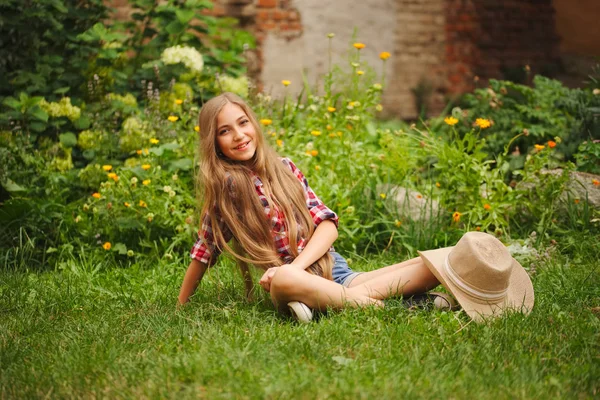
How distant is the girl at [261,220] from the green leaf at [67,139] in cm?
200

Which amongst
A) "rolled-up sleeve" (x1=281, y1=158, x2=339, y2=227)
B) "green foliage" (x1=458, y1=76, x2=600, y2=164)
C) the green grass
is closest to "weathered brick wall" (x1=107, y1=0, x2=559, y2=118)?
"green foliage" (x1=458, y1=76, x2=600, y2=164)

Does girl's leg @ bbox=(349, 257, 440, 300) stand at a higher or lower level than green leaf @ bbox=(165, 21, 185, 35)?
lower

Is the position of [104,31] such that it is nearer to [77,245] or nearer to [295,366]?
[77,245]

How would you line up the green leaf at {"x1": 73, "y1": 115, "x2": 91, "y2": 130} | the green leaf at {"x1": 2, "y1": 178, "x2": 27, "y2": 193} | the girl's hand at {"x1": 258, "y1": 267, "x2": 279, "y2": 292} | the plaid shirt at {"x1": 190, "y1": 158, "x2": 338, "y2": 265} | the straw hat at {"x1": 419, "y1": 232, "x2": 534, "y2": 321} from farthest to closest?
1. the green leaf at {"x1": 73, "y1": 115, "x2": 91, "y2": 130}
2. the green leaf at {"x1": 2, "y1": 178, "x2": 27, "y2": 193}
3. the plaid shirt at {"x1": 190, "y1": 158, "x2": 338, "y2": 265}
4. the girl's hand at {"x1": 258, "y1": 267, "x2": 279, "y2": 292}
5. the straw hat at {"x1": 419, "y1": 232, "x2": 534, "y2": 321}

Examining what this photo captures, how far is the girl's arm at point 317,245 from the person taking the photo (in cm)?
304

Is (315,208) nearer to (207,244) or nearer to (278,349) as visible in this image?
(207,244)

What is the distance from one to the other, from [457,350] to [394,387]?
44 centimetres

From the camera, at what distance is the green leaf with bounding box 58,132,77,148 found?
489 cm

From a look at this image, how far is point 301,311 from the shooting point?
2.91 metres

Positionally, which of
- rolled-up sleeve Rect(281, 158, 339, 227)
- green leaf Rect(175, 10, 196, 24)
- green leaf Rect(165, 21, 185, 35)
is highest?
green leaf Rect(175, 10, 196, 24)

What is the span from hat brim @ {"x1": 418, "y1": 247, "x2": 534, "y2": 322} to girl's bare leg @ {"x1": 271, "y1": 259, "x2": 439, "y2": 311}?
10cm

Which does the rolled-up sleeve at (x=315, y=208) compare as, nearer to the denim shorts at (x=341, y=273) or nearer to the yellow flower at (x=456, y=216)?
the denim shorts at (x=341, y=273)

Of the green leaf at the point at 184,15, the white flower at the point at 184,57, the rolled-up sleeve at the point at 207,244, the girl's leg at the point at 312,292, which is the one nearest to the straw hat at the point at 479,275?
the girl's leg at the point at 312,292

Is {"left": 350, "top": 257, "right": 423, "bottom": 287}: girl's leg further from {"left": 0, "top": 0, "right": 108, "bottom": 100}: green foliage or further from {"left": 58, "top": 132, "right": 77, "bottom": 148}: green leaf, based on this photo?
{"left": 0, "top": 0, "right": 108, "bottom": 100}: green foliage
